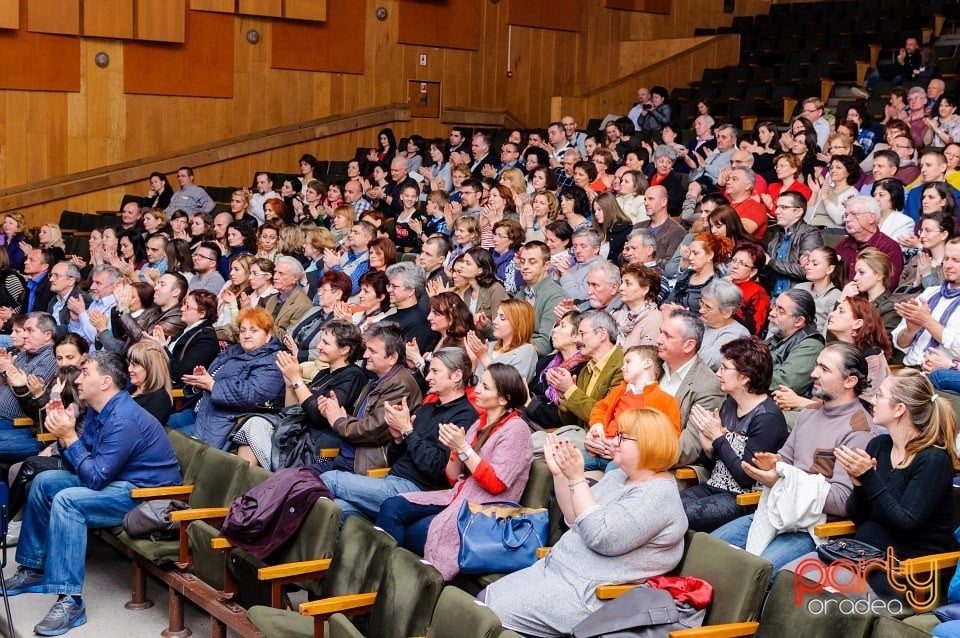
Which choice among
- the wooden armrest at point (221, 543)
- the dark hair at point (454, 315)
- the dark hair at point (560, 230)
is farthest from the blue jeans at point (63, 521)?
the dark hair at point (560, 230)

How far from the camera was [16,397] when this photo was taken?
194 inches

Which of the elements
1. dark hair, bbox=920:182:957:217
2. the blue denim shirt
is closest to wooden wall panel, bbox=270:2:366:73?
dark hair, bbox=920:182:957:217

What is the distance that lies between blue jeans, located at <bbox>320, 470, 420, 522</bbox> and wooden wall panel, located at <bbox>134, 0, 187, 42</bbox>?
7.71 metres

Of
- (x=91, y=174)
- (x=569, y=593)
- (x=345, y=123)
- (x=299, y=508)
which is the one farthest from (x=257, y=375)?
(x=345, y=123)

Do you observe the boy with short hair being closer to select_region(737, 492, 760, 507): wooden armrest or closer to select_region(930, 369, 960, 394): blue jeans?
select_region(737, 492, 760, 507): wooden armrest

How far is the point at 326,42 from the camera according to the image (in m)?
11.3

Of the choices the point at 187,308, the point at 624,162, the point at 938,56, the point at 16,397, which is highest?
the point at 938,56

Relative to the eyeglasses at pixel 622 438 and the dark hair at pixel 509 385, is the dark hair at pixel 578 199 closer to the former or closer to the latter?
the dark hair at pixel 509 385

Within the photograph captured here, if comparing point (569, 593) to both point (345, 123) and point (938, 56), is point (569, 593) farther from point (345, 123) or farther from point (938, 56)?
point (345, 123)

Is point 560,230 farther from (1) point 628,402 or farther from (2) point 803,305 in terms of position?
(1) point 628,402

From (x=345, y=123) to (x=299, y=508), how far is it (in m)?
8.48

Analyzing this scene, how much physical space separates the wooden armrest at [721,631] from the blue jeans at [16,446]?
3.33 metres

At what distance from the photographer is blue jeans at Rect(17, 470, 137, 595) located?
3.72 m

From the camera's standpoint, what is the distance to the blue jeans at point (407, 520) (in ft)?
10.9
